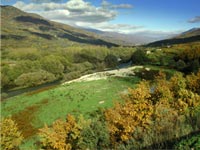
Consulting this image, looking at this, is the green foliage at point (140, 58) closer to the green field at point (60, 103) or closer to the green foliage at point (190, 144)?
the green field at point (60, 103)

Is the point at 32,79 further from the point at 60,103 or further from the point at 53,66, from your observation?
the point at 60,103

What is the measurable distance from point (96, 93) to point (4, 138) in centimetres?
3578

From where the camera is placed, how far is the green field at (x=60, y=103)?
184ft

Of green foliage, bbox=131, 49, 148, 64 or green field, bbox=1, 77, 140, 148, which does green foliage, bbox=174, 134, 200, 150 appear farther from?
green foliage, bbox=131, 49, 148, 64

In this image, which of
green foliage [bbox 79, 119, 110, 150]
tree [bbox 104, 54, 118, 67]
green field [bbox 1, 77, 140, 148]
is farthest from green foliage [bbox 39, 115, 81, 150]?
tree [bbox 104, 54, 118, 67]

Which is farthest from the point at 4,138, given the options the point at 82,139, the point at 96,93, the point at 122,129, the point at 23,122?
the point at 96,93

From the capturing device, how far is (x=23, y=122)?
186ft

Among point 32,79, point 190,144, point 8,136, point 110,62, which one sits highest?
point 190,144

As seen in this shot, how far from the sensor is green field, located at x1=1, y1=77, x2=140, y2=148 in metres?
56.2

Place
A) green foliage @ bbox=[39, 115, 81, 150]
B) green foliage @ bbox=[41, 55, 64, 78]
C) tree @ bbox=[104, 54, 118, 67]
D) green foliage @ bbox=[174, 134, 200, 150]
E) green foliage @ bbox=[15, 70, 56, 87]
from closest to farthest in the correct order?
1. green foliage @ bbox=[174, 134, 200, 150]
2. green foliage @ bbox=[39, 115, 81, 150]
3. green foliage @ bbox=[15, 70, 56, 87]
4. green foliage @ bbox=[41, 55, 64, 78]
5. tree @ bbox=[104, 54, 118, 67]

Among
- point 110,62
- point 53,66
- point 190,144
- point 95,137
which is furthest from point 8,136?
point 110,62

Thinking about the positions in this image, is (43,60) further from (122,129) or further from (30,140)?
(122,129)

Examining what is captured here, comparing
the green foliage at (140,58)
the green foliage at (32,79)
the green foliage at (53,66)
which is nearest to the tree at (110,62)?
the green foliage at (140,58)

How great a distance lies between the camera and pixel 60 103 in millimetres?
66438
